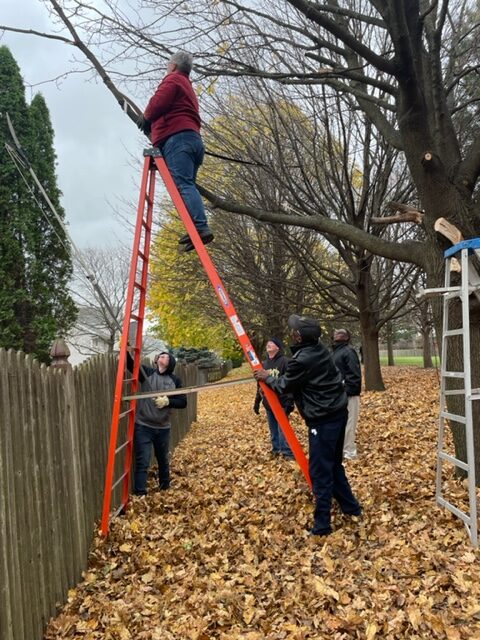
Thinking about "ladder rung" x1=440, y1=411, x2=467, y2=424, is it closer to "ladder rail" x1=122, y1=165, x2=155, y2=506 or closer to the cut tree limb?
the cut tree limb

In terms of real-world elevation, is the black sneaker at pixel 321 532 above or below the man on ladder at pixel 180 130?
below

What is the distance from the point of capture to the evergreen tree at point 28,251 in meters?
18.8

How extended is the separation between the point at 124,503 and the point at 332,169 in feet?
26.3

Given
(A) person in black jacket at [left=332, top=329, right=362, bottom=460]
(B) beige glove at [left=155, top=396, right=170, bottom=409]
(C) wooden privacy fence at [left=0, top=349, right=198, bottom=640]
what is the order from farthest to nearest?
(A) person in black jacket at [left=332, top=329, right=362, bottom=460] → (B) beige glove at [left=155, top=396, right=170, bottom=409] → (C) wooden privacy fence at [left=0, top=349, right=198, bottom=640]

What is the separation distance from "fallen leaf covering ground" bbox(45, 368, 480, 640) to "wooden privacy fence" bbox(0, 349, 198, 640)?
1.02ft

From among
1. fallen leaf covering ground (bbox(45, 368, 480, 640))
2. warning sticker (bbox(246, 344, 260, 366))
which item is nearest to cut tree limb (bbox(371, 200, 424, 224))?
warning sticker (bbox(246, 344, 260, 366))

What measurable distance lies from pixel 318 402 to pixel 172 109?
10.2ft

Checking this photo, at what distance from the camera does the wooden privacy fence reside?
3.01 m

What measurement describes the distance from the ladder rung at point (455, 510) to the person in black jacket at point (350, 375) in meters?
2.43

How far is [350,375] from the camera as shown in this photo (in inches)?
292

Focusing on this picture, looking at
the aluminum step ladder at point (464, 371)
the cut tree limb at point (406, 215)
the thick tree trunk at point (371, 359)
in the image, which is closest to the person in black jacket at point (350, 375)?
the aluminum step ladder at point (464, 371)

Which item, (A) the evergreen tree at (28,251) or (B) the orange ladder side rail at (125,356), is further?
(A) the evergreen tree at (28,251)

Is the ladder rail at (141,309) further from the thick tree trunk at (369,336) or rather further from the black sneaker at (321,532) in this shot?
the thick tree trunk at (369,336)

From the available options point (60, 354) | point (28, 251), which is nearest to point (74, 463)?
point (60, 354)
